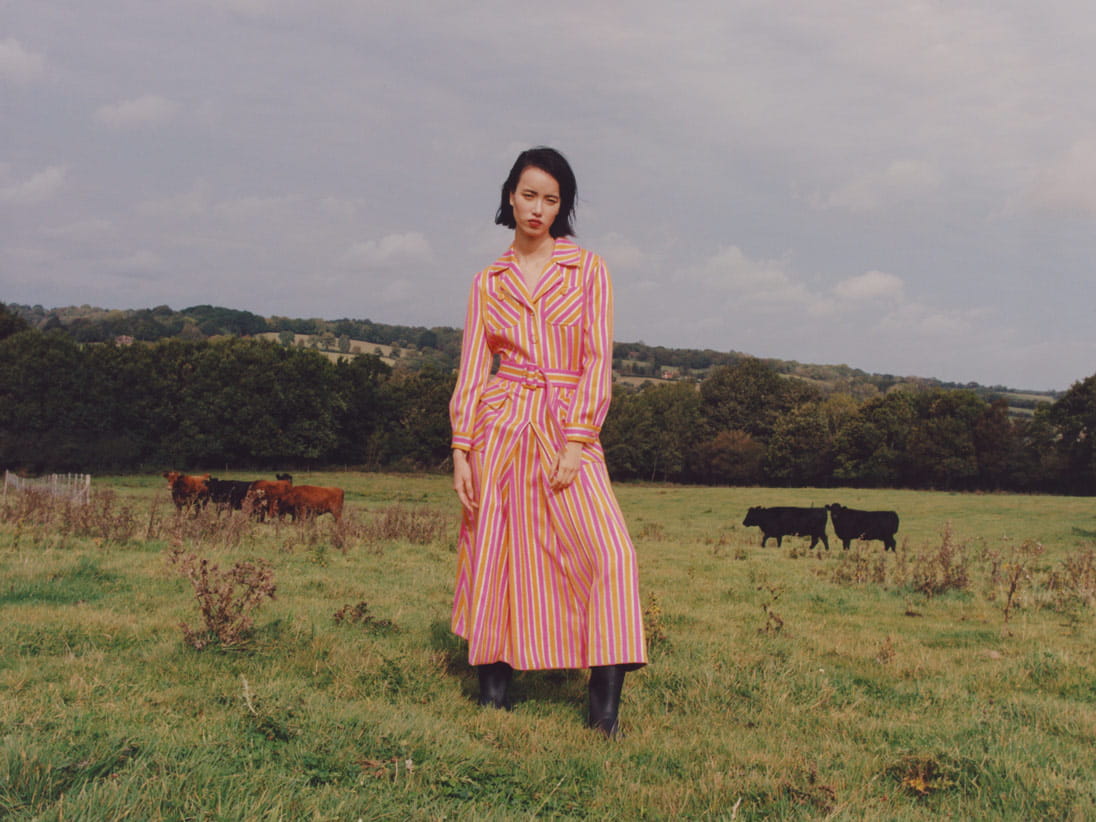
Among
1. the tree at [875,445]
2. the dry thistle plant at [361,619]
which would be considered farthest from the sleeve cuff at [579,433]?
the tree at [875,445]

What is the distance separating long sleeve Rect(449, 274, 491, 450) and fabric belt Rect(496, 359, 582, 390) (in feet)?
0.74

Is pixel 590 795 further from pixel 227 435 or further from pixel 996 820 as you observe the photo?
pixel 227 435

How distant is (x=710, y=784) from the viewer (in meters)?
3.08

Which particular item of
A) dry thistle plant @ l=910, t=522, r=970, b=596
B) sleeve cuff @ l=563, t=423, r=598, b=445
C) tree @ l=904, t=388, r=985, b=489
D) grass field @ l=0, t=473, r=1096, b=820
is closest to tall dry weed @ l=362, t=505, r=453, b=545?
grass field @ l=0, t=473, r=1096, b=820

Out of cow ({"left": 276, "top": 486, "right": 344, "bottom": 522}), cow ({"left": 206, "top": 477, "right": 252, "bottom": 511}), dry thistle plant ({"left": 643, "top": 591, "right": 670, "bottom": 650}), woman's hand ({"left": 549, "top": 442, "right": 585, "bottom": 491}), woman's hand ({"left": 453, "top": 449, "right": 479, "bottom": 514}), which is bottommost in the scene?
cow ({"left": 206, "top": 477, "right": 252, "bottom": 511})

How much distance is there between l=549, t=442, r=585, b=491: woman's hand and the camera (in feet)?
12.5

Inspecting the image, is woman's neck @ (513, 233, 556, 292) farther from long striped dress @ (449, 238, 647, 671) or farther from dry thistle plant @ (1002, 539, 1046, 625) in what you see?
dry thistle plant @ (1002, 539, 1046, 625)

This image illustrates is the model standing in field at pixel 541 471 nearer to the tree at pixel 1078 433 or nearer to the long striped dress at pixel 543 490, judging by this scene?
the long striped dress at pixel 543 490

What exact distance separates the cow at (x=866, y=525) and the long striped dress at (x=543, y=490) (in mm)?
17841

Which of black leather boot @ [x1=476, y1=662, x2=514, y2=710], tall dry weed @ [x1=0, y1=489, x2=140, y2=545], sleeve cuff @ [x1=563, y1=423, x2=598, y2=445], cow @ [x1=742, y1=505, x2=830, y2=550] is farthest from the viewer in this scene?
cow @ [x1=742, y1=505, x2=830, y2=550]

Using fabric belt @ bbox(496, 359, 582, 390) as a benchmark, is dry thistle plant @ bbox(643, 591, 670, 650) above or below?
below

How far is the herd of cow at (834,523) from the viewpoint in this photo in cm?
2047

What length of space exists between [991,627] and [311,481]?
42897 millimetres

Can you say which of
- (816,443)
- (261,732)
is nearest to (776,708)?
(261,732)
